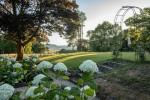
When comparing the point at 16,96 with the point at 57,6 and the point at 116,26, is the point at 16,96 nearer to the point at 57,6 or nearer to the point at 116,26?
the point at 116,26

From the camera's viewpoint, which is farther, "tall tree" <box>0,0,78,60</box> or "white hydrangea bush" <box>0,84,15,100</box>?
A: "tall tree" <box>0,0,78,60</box>

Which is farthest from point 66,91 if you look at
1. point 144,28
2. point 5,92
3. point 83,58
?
point 83,58

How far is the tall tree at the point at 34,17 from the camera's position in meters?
21.8

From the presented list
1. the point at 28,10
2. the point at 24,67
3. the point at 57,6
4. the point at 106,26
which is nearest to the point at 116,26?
the point at 57,6

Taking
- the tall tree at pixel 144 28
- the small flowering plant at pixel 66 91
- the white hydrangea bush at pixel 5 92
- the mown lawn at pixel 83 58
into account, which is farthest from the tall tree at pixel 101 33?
the white hydrangea bush at pixel 5 92

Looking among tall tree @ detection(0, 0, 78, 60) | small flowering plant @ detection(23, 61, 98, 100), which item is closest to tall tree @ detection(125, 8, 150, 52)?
tall tree @ detection(0, 0, 78, 60)

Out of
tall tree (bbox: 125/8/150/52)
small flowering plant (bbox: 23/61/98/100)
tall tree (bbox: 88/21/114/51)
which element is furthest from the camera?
tall tree (bbox: 88/21/114/51)

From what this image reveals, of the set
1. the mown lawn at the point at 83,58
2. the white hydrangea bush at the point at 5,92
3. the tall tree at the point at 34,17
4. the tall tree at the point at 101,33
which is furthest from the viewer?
the tall tree at the point at 101,33

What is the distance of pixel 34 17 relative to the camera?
2233 centimetres

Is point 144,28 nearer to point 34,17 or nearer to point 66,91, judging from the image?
point 34,17

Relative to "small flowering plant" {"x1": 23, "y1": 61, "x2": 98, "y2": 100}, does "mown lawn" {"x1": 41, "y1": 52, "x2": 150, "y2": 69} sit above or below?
below

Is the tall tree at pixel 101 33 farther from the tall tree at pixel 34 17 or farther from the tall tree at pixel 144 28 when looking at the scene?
the tall tree at pixel 144 28

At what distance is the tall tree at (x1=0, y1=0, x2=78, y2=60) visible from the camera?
21766mm

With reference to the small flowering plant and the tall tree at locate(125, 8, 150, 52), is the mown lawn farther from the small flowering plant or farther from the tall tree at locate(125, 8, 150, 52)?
the small flowering plant
